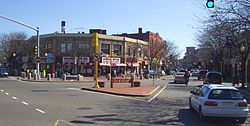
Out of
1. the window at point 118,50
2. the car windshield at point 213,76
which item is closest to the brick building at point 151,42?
the window at point 118,50

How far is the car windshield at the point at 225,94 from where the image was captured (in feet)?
53.0

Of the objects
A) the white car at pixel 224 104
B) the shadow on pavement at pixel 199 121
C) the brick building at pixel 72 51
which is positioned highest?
the brick building at pixel 72 51

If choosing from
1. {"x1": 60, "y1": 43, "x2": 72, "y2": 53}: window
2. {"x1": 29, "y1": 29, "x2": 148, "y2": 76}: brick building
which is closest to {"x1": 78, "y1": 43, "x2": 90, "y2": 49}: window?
{"x1": 29, "y1": 29, "x2": 148, "y2": 76}: brick building

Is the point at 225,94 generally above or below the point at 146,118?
above

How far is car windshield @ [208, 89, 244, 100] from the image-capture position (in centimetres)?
1614

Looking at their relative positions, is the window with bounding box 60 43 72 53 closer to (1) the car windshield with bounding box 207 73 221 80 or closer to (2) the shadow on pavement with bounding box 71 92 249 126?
(1) the car windshield with bounding box 207 73 221 80

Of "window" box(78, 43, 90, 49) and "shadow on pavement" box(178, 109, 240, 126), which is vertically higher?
"window" box(78, 43, 90, 49)

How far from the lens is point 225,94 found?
16.3 meters

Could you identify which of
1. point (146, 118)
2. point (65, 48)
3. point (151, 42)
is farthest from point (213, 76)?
point (151, 42)

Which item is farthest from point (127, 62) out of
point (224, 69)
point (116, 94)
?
point (116, 94)

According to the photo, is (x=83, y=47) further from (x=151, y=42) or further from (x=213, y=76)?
(x=213, y=76)

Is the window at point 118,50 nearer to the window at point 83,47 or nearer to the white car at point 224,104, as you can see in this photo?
the window at point 83,47

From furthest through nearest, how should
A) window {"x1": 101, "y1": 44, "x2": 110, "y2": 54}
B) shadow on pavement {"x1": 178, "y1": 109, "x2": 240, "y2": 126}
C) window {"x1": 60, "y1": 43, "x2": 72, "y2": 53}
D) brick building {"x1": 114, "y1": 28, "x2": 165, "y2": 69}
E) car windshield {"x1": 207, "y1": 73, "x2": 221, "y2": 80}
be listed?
brick building {"x1": 114, "y1": 28, "x2": 165, "y2": 69} → window {"x1": 101, "y1": 44, "x2": 110, "y2": 54} → window {"x1": 60, "y1": 43, "x2": 72, "y2": 53} → car windshield {"x1": 207, "y1": 73, "x2": 221, "y2": 80} → shadow on pavement {"x1": 178, "y1": 109, "x2": 240, "y2": 126}

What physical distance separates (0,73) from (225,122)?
74.0 m
